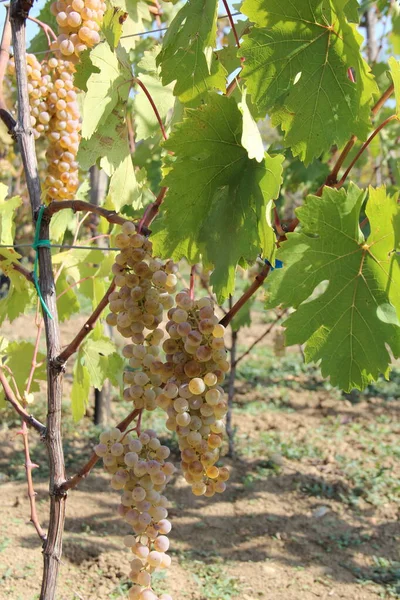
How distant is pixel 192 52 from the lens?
45.4 inches

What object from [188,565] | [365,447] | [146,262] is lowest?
[188,565]

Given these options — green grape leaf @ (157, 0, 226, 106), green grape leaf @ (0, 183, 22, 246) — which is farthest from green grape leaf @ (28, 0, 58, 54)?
green grape leaf @ (157, 0, 226, 106)

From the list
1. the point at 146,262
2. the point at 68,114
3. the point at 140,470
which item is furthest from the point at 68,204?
the point at 68,114

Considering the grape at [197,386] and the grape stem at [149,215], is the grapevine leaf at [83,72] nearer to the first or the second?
the grape stem at [149,215]

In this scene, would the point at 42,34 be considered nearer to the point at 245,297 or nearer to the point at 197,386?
the point at 245,297

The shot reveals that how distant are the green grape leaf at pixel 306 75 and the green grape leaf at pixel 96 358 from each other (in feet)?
3.60

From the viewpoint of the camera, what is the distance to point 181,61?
3.80 ft

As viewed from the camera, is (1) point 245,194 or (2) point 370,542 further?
(2) point 370,542

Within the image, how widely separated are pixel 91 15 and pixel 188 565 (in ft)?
7.11

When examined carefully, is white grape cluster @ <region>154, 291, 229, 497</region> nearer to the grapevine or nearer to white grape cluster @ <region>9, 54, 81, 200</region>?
the grapevine

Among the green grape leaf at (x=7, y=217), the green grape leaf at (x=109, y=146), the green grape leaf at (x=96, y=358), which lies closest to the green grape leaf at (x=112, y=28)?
the green grape leaf at (x=109, y=146)

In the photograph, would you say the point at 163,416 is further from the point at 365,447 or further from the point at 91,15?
the point at 91,15

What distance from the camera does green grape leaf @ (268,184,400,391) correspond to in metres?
1.10

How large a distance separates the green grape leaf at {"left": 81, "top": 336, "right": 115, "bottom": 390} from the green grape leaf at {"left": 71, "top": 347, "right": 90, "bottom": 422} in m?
0.02
